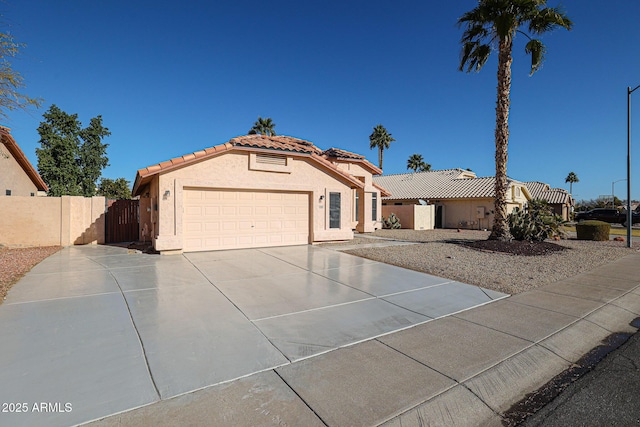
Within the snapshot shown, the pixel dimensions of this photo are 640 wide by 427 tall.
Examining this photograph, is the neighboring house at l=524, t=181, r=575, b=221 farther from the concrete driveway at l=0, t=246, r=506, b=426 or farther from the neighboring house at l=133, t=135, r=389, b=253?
the concrete driveway at l=0, t=246, r=506, b=426

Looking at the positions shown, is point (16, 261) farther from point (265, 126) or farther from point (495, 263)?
point (265, 126)

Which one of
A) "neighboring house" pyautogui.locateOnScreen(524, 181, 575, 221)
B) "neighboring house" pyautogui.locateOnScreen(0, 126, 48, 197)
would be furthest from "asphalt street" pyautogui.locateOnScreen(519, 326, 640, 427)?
"neighboring house" pyautogui.locateOnScreen(524, 181, 575, 221)

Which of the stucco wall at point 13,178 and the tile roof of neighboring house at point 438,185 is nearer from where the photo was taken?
the stucco wall at point 13,178

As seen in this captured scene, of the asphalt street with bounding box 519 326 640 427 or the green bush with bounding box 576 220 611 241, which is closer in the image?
the asphalt street with bounding box 519 326 640 427

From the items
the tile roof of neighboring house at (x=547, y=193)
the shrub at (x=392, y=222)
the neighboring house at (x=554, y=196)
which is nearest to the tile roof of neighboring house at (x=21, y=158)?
the shrub at (x=392, y=222)

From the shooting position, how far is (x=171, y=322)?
16.2ft

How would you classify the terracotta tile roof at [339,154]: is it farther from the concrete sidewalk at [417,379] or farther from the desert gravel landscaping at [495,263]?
the concrete sidewalk at [417,379]

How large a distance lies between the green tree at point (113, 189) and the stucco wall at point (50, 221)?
1412 inches

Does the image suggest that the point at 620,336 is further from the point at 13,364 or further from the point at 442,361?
the point at 13,364

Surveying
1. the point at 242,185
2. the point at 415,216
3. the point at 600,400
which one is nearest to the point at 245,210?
the point at 242,185

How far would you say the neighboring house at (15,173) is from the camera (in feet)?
53.7

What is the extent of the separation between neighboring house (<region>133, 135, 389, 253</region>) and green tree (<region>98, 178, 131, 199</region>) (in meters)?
36.1

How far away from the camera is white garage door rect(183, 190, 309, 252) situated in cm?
1177

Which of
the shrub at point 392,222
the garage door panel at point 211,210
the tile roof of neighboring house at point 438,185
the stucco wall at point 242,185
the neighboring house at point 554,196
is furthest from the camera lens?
the neighboring house at point 554,196
